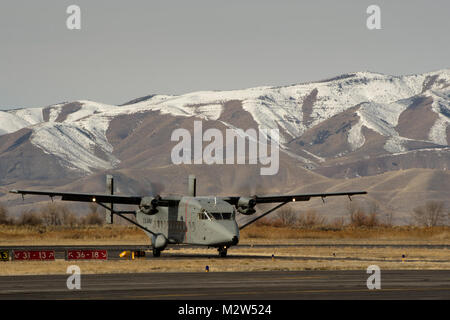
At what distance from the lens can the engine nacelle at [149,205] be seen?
197 ft

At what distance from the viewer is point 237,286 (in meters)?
34.1

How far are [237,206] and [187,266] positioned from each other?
13.5m

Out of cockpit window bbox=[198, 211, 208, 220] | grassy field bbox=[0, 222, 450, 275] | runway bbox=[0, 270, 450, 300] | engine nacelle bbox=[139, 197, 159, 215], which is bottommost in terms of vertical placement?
grassy field bbox=[0, 222, 450, 275]

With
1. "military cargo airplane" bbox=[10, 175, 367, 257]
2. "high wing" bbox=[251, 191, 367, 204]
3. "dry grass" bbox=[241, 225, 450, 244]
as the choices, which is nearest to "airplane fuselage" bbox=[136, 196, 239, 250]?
"military cargo airplane" bbox=[10, 175, 367, 257]

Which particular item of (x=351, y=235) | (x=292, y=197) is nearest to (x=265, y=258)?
(x=292, y=197)

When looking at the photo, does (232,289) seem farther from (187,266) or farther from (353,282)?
(187,266)

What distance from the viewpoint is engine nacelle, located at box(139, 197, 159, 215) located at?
5991 centimetres

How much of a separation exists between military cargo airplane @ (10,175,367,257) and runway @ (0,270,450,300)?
505 inches

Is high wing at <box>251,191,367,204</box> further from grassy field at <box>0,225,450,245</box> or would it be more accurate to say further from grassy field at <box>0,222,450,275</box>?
grassy field at <box>0,225,450,245</box>

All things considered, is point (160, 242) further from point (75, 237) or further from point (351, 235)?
point (351, 235)

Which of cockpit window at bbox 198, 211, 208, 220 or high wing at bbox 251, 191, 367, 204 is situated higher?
high wing at bbox 251, 191, 367, 204

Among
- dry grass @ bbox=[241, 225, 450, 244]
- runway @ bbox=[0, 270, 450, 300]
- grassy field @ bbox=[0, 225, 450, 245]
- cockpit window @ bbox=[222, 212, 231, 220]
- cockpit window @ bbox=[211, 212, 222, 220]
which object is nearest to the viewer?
runway @ bbox=[0, 270, 450, 300]
